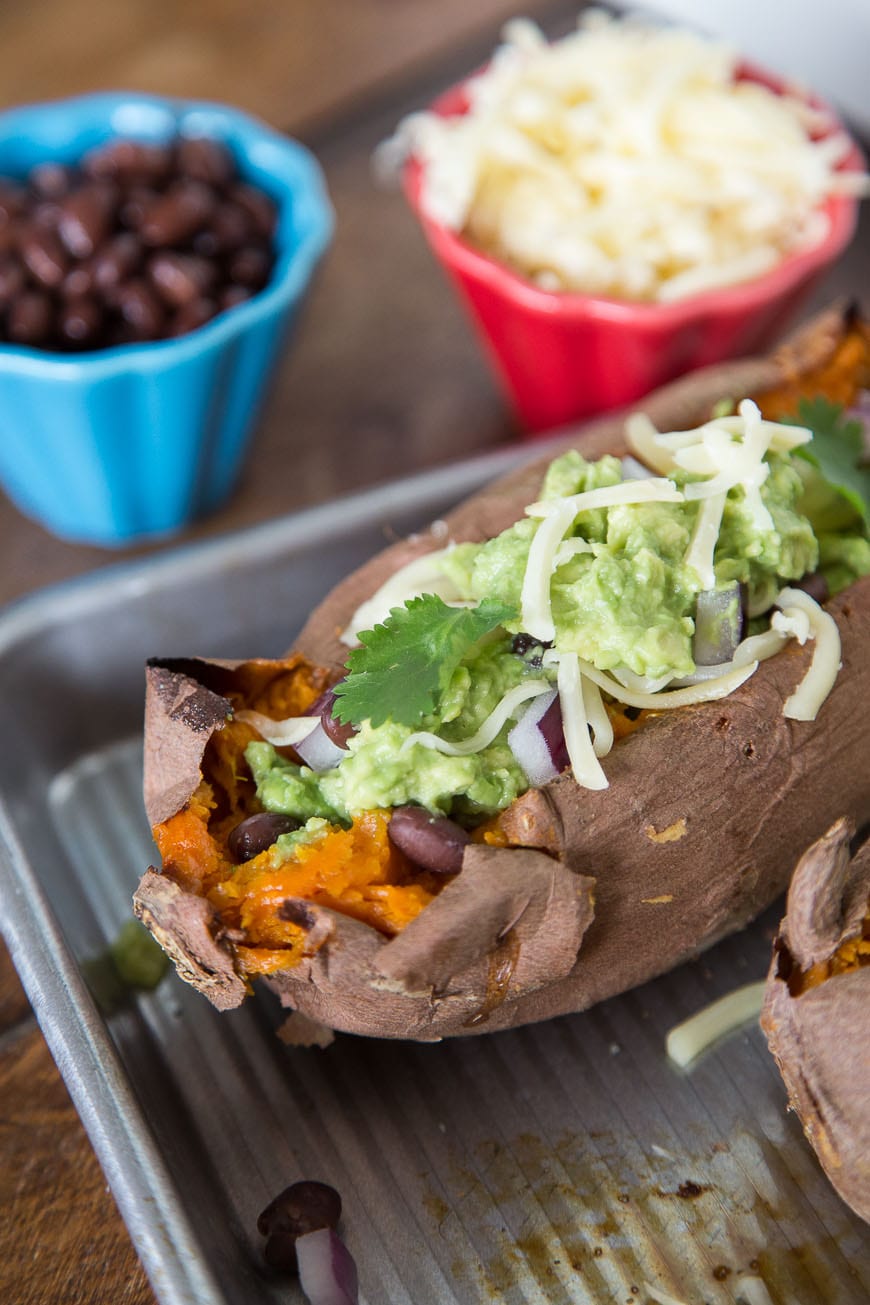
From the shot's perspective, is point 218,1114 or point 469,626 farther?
point 218,1114

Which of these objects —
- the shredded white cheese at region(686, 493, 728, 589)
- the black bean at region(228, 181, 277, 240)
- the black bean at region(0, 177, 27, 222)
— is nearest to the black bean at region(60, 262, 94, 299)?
the black bean at region(0, 177, 27, 222)

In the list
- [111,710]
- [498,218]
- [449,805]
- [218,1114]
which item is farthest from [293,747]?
[498,218]

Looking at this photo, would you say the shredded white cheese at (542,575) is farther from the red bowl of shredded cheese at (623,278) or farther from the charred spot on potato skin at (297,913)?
the red bowl of shredded cheese at (623,278)

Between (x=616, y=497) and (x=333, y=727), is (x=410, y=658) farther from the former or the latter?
(x=616, y=497)

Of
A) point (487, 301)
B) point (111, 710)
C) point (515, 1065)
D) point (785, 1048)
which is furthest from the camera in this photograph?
point (487, 301)

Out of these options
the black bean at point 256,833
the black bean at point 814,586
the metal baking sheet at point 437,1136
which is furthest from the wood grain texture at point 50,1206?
the black bean at point 814,586

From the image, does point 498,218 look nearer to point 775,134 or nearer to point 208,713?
point 775,134
